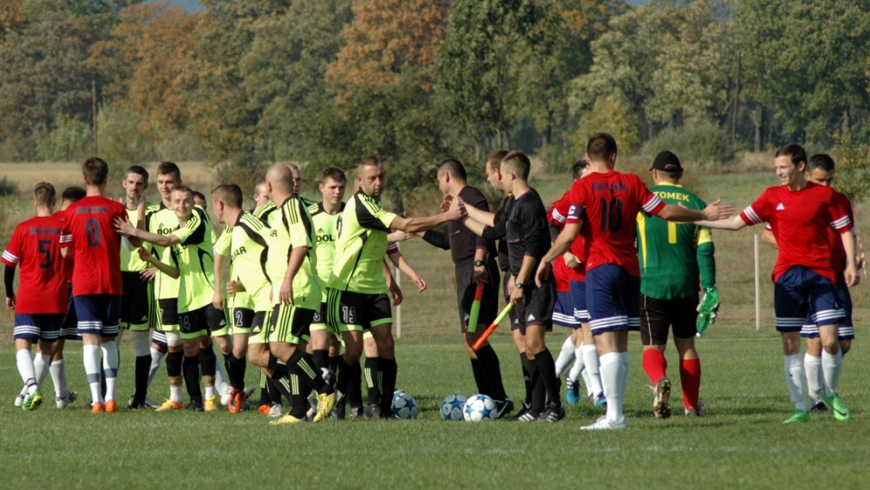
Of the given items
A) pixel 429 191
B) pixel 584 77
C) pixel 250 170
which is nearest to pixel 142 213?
pixel 429 191

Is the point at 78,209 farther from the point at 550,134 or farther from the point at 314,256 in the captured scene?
the point at 550,134

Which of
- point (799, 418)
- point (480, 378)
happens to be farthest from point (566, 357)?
point (799, 418)

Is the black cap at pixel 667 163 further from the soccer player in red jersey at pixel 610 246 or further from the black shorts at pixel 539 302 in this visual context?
the black shorts at pixel 539 302

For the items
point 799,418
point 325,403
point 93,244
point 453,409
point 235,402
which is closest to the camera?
point 799,418

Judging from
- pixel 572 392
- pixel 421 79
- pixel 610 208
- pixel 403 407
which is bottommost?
pixel 572 392

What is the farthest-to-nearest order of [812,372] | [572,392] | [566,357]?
1. [566,357]
2. [572,392]
3. [812,372]

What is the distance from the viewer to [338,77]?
274 ft

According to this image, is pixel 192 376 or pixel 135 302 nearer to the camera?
pixel 192 376

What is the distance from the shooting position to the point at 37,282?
1152cm

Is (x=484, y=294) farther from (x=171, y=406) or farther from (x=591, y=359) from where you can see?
(x=171, y=406)

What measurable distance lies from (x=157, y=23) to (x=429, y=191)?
197 feet

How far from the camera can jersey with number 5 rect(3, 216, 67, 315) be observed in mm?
11508

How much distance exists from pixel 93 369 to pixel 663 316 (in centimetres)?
526

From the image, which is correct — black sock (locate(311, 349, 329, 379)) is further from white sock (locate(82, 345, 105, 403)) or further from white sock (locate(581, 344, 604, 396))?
white sock (locate(581, 344, 604, 396))
